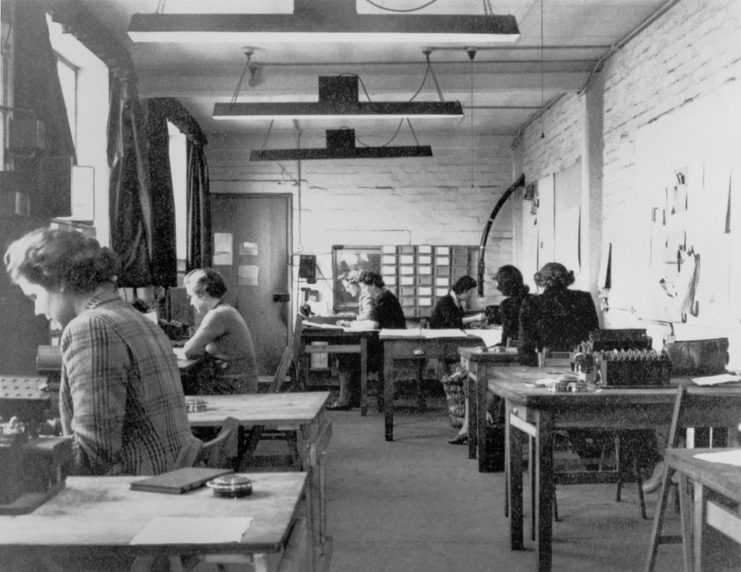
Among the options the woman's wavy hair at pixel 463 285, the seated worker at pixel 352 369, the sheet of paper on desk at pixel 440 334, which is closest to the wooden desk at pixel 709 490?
the sheet of paper on desk at pixel 440 334

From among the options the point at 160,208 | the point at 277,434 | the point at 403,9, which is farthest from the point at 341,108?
the point at 277,434

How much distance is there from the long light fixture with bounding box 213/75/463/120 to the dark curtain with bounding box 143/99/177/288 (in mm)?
673

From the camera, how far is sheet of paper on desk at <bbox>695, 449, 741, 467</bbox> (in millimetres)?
2750

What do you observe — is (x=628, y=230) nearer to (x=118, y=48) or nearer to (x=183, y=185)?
(x=118, y=48)

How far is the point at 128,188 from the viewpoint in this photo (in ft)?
23.4

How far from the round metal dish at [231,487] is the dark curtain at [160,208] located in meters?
5.44

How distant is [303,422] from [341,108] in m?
4.20

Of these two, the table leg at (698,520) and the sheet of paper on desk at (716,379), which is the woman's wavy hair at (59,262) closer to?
the table leg at (698,520)

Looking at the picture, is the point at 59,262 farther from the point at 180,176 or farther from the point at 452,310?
the point at 180,176

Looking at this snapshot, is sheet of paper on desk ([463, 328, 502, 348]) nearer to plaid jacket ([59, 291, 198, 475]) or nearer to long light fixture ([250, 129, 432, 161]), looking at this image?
long light fixture ([250, 129, 432, 161])

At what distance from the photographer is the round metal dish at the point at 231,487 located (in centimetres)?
228

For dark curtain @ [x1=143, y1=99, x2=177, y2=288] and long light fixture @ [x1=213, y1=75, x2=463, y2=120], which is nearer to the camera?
long light fixture @ [x1=213, y1=75, x2=463, y2=120]

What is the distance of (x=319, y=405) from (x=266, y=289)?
820 cm

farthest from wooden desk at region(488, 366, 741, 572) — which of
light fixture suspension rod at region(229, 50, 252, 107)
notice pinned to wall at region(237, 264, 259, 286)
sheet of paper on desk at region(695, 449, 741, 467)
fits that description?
notice pinned to wall at region(237, 264, 259, 286)
